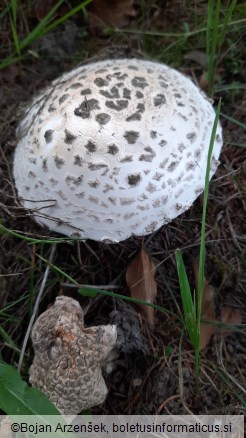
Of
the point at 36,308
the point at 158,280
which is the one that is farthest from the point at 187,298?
the point at 36,308

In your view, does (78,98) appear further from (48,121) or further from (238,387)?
(238,387)

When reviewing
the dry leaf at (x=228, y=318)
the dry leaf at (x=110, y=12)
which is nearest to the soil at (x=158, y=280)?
the dry leaf at (x=228, y=318)

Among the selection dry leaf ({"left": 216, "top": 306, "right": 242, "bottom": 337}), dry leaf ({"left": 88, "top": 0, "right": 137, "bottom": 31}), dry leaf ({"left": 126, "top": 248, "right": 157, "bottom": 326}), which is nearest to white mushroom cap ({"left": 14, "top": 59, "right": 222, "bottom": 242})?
dry leaf ({"left": 126, "top": 248, "right": 157, "bottom": 326})

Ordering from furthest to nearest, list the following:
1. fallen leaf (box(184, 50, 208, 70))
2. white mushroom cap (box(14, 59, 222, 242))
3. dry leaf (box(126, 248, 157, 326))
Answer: fallen leaf (box(184, 50, 208, 70)), dry leaf (box(126, 248, 157, 326)), white mushroom cap (box(14, 59, 222, 242))

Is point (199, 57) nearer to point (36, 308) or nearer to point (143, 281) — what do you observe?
point (143, 281)

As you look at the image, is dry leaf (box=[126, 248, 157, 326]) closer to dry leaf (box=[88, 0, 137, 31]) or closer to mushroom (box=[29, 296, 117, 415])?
mushroom (box=[29, 296, 117, 415])

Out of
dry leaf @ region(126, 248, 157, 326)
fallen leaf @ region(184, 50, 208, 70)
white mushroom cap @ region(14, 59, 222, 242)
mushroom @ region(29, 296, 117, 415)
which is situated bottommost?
mushroom @ region(29, 296, 117, 415)
